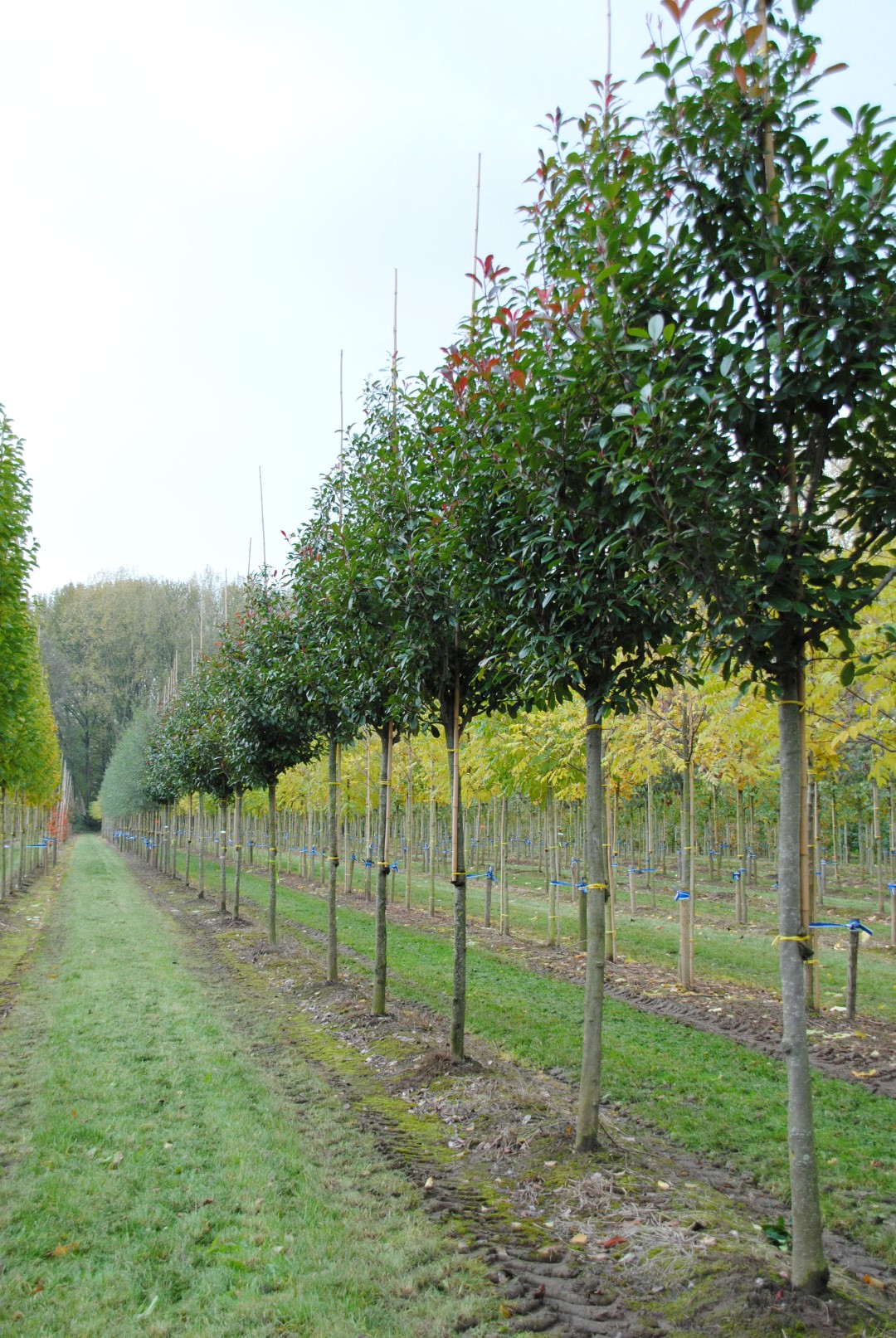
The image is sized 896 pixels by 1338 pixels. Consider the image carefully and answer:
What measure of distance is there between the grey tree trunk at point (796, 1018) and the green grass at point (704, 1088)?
111 centimetres

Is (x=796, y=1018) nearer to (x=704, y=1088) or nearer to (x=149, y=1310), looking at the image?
(x=149, y=1310)

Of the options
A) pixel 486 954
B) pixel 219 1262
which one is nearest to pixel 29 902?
pixel 486 954

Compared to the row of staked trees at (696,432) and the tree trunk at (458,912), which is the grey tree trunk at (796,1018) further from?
the tree trunk at (458,912)

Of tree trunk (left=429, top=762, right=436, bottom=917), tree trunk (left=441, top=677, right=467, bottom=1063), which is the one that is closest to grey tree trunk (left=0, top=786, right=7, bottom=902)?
tree trunk (left=429, top=762, right=436, bottom=917)

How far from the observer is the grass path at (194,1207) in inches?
148

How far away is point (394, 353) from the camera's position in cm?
966

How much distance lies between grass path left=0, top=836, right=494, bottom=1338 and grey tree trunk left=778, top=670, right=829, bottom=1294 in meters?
1.45

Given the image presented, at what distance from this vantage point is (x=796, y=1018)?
3.67 m

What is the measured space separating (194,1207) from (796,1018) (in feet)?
11.7

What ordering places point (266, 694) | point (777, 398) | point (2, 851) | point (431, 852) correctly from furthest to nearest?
point (2, 851), point (431, 852), point (266, 694), point (777, 398)

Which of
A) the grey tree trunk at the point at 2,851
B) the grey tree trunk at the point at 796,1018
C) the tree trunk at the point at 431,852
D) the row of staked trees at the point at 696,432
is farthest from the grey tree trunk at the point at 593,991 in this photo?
the grey tree trunk at the point at 2,851

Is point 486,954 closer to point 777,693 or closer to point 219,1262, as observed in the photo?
point 219,1262

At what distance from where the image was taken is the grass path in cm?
375


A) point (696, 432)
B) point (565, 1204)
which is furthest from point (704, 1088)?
point (696, 432)
